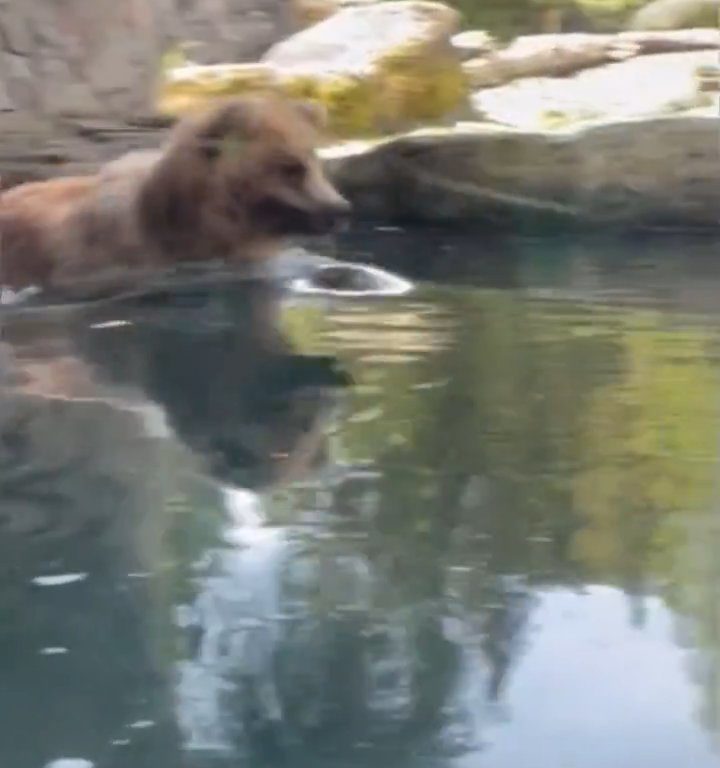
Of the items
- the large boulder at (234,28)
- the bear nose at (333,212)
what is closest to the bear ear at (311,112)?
the bear nose at (333,212)

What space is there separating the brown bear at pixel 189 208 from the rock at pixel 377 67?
351 cm

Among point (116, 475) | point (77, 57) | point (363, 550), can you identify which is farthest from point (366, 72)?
point (363, 550)

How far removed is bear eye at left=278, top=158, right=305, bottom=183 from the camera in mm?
5266

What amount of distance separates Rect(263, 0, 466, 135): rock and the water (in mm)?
4968

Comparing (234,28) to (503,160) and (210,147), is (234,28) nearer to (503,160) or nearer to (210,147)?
(503,160)

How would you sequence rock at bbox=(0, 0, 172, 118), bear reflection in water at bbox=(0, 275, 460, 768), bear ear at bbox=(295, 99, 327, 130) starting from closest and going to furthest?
bear reflection in water at bbox=(0, 275, 460, 768), bear ear at bbox=(295, 99, 327, 130), rock at bbox=(0, 0, 172, 118)

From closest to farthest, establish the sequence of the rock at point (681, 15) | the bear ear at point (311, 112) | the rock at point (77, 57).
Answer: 1. the bear ear at point (311, 112)
2. the rock at point (77, 57)
3. the rock at point (681, 15)

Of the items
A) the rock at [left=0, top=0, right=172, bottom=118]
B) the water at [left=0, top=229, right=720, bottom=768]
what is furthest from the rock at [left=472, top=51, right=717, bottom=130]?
the water at [left=0, top=229, right=720, bottom=768]

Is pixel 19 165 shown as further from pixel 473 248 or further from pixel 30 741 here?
pixel 30 741

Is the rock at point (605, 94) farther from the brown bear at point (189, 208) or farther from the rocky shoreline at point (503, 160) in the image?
the brown bear at point (189, 208)

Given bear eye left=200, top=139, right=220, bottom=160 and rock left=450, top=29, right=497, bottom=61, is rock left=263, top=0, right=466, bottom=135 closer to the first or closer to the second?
rock left=450, top=29, right=497, bottom=61

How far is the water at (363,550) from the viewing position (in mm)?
1721

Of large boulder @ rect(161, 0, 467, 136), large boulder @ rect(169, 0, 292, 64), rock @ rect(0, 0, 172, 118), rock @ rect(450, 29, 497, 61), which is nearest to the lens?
rock @ rect(0, 0, 172, 118)

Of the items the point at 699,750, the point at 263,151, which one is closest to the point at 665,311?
the point at 263,151
